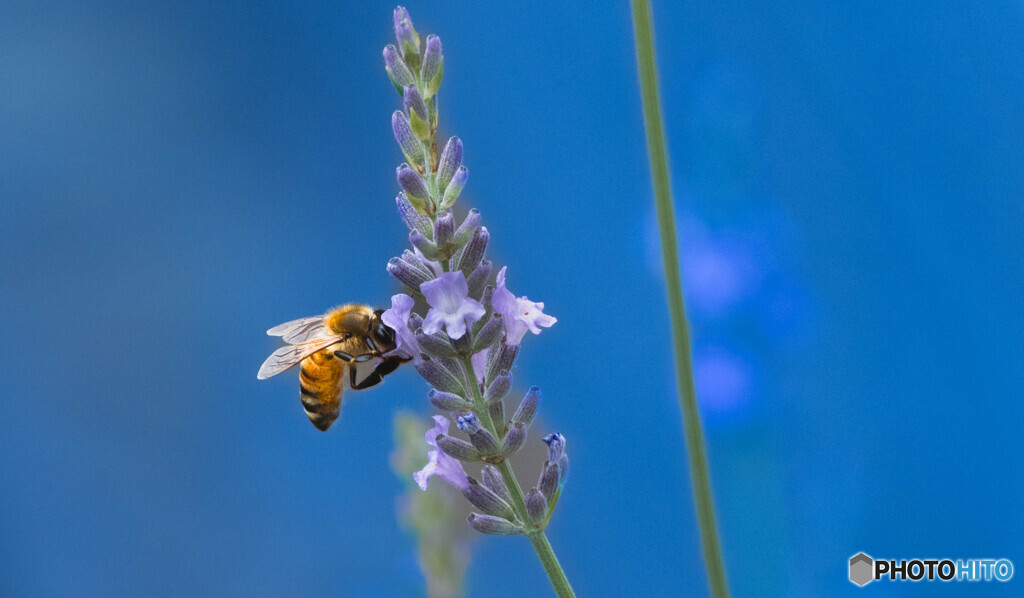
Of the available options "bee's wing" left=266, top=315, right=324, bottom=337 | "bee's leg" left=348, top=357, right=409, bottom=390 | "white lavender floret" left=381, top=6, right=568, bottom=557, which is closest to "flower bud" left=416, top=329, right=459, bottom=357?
"white lavender floret" left=381, top=6, right=568, bottom=557

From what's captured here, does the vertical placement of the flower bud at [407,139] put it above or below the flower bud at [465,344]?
above

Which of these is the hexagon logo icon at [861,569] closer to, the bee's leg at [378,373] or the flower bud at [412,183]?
the bee's leg at [378,373]

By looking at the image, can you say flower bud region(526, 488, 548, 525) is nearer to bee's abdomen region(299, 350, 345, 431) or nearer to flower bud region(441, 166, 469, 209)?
flower bud region(441, 166, 469, 209)

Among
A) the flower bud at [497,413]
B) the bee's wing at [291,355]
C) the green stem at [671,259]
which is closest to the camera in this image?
the green stem at [671,259]

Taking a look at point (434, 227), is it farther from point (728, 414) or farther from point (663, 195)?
point (728, 414)

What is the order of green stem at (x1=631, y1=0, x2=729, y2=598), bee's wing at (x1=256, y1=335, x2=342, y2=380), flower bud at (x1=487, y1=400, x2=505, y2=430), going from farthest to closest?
bee's wing at (x1=256, y1=335, x2=342, y2=380)
flower bud at (x1=487, y1=400, x2=505, y2=430)
green stem at (x1=631, y1=0, x2=729, y2=598)

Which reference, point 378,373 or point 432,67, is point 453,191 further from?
point 378,373

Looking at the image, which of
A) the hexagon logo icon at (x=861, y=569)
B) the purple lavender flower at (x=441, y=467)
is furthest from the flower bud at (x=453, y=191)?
the hexagon logo icon at (x=861, y=569)
